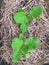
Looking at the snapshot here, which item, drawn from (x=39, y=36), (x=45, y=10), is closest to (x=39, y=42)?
(x=39, y=36)

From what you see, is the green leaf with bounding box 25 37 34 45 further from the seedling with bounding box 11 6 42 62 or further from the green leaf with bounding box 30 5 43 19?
the green leaf with bounding box 30 5 43 19

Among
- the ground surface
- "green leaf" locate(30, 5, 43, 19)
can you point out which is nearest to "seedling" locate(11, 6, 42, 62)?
"green leaf" locate(30, 5, 43, 19)

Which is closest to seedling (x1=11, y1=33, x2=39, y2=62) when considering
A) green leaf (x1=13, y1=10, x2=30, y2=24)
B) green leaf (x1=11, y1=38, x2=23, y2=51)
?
green leaf (x1=11, y1=38, x2=23, y2=51)

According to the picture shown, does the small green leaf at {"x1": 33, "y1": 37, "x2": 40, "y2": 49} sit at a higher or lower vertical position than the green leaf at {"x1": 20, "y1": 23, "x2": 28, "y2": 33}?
lower

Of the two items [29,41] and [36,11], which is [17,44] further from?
[36,11]

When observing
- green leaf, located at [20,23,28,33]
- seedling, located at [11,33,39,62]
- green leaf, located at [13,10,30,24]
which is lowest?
seedling, located at [11,33,39,62]

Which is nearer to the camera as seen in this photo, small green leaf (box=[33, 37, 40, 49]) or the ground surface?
small green leaf (box=[33, 37, 40, 49])

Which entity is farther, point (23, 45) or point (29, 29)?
point (29, 29)

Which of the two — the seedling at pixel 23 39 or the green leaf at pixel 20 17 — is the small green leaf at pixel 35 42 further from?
the green leaf at pixel 20 17

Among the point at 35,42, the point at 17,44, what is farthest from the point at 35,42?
the point at 17,44
